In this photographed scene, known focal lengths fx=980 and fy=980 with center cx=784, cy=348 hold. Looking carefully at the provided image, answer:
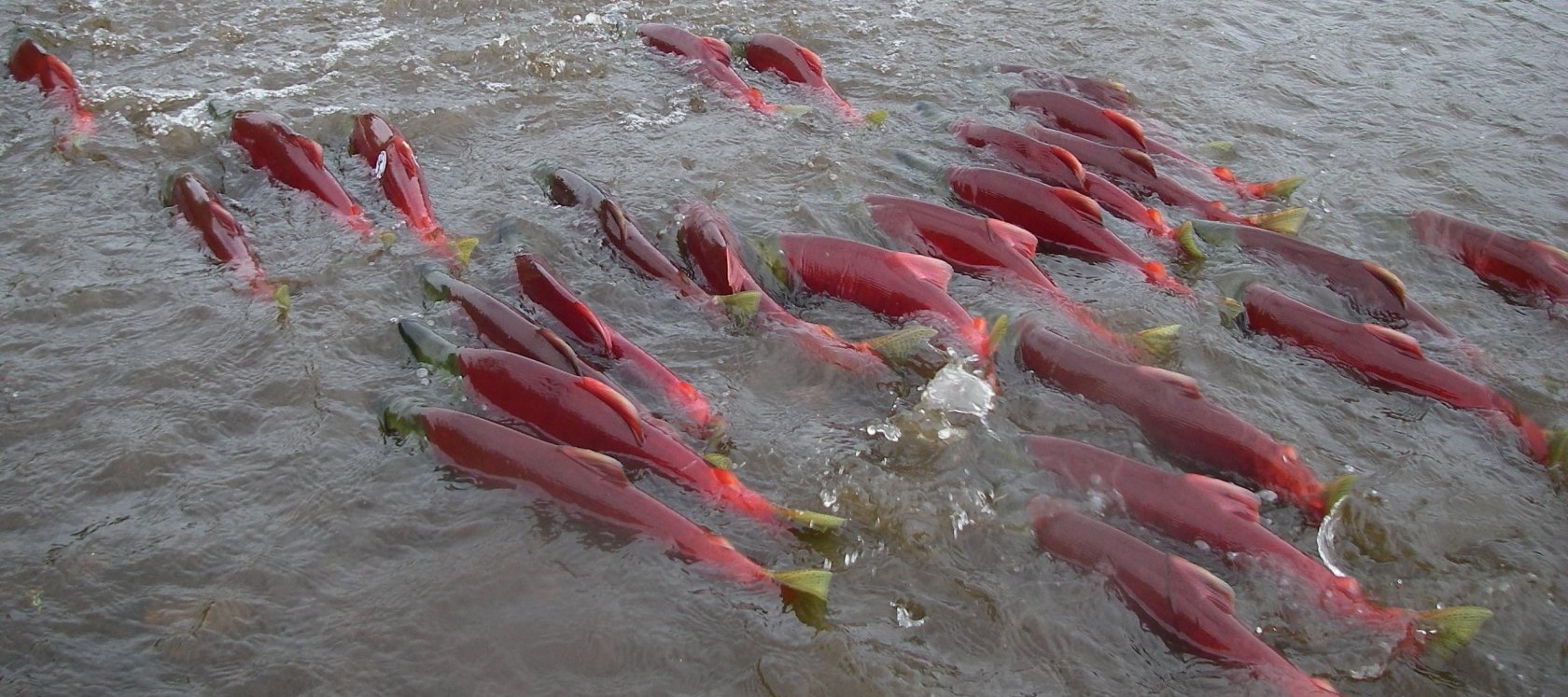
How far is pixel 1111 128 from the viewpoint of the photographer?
7.75 meters

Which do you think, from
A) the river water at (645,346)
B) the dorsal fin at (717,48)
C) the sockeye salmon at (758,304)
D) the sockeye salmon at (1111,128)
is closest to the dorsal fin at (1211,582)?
the river water at (645,346)

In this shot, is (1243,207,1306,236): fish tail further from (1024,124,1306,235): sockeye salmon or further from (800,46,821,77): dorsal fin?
(800,46,821,77): dorsal fin

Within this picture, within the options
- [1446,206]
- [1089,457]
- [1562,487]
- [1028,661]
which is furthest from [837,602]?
[1446,206]

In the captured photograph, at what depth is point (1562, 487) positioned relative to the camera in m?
4.89

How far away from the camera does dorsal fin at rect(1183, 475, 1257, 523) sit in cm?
432

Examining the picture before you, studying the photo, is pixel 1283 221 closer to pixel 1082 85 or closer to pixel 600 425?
pixel 1082 85

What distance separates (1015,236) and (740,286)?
181cm

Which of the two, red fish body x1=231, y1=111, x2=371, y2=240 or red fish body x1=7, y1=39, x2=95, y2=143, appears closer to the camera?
red fish body x1=231, y1=111, x2=371, y2=240

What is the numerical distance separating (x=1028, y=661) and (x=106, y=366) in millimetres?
4848

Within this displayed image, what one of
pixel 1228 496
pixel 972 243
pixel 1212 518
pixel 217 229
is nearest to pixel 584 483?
pixel 1212 518

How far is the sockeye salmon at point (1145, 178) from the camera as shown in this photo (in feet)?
21.8

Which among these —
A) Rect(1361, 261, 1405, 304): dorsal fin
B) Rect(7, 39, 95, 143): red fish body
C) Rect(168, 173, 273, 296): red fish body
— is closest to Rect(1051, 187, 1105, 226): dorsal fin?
Rect(1361, 261, 1405, 304): dorsal fin

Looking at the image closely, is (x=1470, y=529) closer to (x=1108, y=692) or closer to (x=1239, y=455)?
(x=1239, y=455)

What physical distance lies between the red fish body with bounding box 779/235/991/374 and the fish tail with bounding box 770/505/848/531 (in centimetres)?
166
